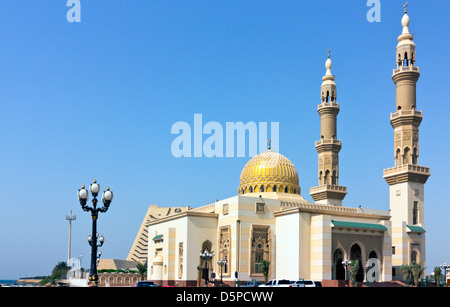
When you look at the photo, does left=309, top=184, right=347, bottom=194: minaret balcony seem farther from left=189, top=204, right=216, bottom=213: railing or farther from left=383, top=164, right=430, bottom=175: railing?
left=189, top=204, right=216, bottom=213: railing

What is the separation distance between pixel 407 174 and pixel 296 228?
46.2 feet

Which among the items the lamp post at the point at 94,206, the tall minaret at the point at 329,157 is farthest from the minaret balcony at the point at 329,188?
the lamp post at the point at 94,206

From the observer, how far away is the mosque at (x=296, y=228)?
147 ft

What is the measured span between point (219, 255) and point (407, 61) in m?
28.3

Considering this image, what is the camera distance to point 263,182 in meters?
53.7

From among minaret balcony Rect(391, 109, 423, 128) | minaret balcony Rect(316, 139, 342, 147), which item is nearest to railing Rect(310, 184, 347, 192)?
minaret balcony Rect(316, 139, 342, 147)

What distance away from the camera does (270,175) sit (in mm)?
53688

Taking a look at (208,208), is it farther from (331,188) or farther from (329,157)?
(329,157)

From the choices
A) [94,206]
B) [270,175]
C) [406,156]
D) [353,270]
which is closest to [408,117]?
[406,156]

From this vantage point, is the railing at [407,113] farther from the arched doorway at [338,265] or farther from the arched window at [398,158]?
the arched doorway at [338,265]

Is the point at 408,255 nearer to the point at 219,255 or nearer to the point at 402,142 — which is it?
the point at 402,142

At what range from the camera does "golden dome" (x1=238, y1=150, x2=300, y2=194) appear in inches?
2105

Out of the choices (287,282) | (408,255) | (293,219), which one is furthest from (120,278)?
(287,282)

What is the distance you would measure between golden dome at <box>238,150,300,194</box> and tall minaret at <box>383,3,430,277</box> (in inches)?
376
